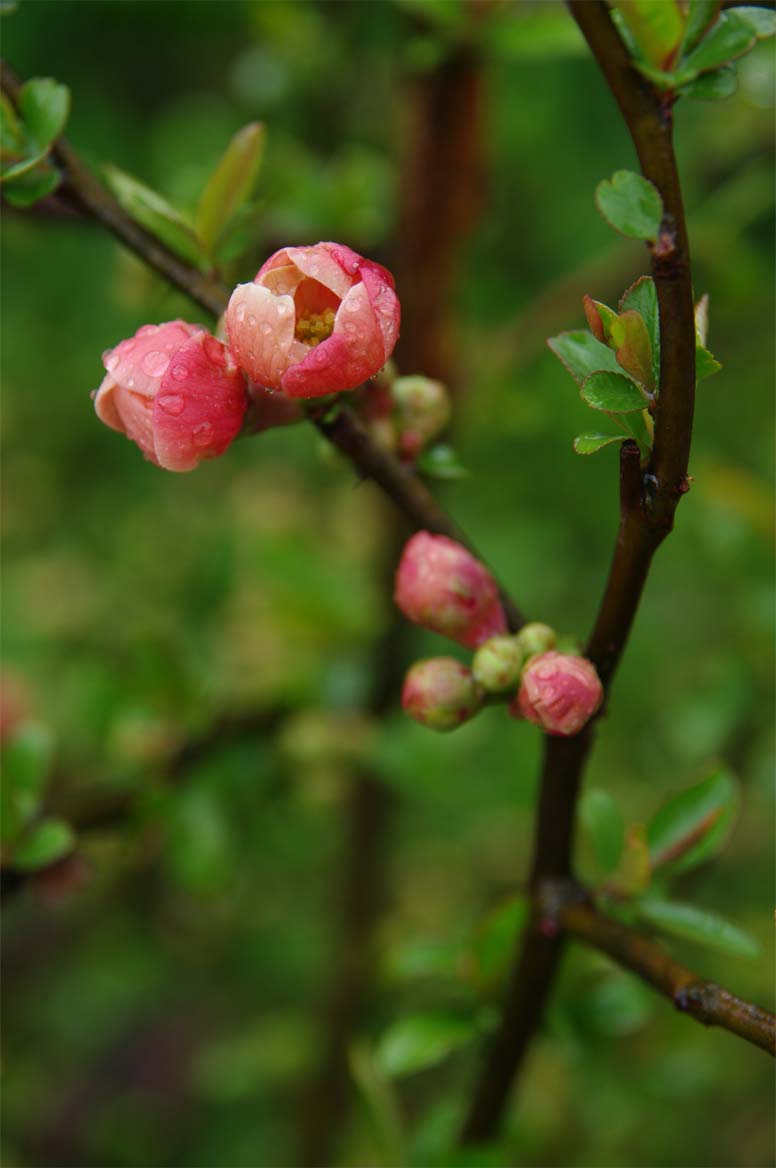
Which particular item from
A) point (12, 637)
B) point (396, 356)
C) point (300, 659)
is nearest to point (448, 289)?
point (396, 356)

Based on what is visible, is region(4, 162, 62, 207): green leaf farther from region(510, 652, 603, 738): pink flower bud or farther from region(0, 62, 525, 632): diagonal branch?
region(510, 652, 603, 738): pink flower bud

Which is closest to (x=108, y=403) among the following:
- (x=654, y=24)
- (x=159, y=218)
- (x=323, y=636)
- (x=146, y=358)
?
(x=146, y=358)

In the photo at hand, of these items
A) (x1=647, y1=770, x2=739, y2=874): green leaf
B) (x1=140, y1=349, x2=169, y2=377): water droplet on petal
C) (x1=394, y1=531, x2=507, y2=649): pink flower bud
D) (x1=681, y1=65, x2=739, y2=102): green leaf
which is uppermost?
(x1=681, y1=65, x2=739, y2=102): green leaf

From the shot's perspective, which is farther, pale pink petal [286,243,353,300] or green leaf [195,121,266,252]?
green leaf [195,121,266,252]

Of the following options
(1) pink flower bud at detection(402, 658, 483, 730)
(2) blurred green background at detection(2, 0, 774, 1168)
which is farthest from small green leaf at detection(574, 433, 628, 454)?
(2) blurred green background at detection(2, 0, 774, 1168)

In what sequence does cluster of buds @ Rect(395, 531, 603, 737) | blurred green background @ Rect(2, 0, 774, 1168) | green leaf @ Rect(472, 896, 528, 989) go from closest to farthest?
cluster of buds @ Rect(395, 531, 603, 737)
green leaf @ Rect(472, 896, 528, 989)
blurred green background @ Rect(2, 0, 774, 1168)

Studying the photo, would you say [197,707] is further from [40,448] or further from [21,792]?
[40,448]

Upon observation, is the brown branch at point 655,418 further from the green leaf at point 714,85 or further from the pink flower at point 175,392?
the pink flower at point 175,392

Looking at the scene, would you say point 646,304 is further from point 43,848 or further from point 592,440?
point 43,848
